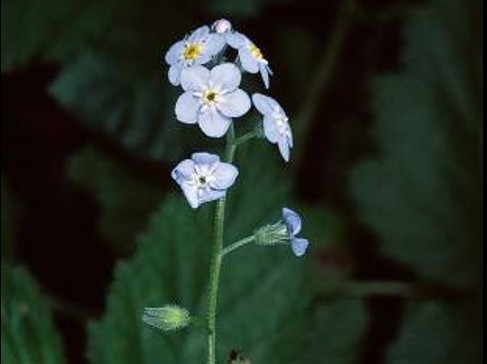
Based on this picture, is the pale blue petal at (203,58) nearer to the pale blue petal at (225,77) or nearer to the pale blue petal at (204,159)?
the pale blue petal at (225,77)

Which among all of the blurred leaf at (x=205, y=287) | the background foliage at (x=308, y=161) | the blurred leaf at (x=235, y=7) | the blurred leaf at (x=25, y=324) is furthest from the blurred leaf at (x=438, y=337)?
the blurred leaf at (x=25, y=324)

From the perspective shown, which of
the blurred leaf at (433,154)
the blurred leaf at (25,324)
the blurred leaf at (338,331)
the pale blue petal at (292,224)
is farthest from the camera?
the blurred leaf at (433,154)

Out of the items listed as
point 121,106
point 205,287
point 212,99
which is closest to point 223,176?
point 212,99

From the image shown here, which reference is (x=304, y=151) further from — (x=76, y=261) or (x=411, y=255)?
(x=76, y=261)

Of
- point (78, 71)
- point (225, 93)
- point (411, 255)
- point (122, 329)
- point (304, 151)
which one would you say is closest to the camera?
point (225, 93)

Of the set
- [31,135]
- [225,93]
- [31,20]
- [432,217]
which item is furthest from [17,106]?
[225,93]

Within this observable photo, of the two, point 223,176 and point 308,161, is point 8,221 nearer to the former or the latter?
point 308,161
